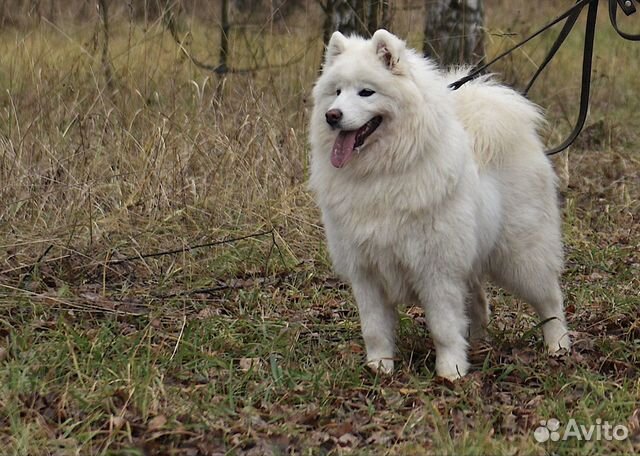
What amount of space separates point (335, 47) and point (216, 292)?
1.62 metres

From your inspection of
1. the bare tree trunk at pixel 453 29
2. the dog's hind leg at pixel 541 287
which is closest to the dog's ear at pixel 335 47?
the dog's hind leg at pixel 541 287

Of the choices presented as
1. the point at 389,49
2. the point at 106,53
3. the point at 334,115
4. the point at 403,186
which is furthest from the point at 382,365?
the point at 106,53

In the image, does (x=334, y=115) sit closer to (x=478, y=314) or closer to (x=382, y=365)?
(x=382, y=365)

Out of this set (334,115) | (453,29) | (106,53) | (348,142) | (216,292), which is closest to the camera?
(334,115)

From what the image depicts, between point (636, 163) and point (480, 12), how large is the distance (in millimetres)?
1746

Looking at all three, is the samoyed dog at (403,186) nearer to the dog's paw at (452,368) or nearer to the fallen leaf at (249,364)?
the dog's paw at (452,368)

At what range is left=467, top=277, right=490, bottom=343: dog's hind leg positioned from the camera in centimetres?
467

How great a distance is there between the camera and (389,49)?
3.92 m

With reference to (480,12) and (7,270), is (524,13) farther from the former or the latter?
(7,270)

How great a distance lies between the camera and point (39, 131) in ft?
19.5

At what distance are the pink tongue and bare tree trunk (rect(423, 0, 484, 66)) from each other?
3513mm

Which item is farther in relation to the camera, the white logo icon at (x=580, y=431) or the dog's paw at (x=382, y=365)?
the dog's paw at (x=382, y=365)

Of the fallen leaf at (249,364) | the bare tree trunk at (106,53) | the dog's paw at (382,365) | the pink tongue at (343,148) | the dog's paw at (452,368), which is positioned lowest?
the fallen leaf at (249,364)

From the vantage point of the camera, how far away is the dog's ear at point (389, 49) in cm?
390
